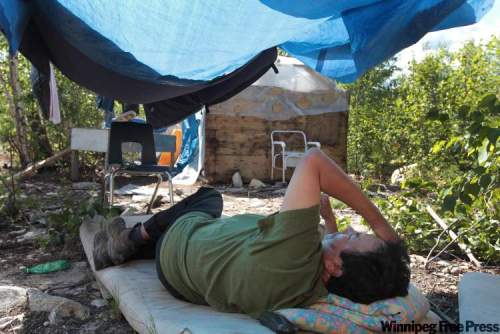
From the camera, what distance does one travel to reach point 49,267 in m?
2.79

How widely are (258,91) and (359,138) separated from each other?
6.73 ft

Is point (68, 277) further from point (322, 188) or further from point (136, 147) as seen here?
point (136, 147)

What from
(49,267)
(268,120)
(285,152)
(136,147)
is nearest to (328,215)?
(49,267)

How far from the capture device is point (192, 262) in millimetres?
1818

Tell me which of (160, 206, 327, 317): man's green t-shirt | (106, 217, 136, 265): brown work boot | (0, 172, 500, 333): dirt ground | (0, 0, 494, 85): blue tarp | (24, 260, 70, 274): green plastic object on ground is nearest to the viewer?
(160, 206, 327, 317): man's green t-shirt

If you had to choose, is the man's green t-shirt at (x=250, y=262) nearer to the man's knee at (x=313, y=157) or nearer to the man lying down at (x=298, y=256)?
the man lying down at (x=298, y=256)

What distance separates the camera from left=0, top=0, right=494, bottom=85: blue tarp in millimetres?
2590

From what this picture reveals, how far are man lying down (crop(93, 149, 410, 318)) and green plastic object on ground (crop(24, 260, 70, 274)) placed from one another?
126cm

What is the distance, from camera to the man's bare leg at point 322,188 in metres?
1.57

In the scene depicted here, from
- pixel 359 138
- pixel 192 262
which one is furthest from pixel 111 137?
pixel 359 138

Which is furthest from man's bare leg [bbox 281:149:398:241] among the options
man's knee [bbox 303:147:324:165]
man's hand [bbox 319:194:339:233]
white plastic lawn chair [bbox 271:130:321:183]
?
white plastic lawn chair [bbox 271:130:321:183]

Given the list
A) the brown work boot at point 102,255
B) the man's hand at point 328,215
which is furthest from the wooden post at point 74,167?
the man's hand at point 328,215

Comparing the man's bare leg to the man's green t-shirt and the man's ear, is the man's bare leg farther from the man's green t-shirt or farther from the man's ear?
the man's ear

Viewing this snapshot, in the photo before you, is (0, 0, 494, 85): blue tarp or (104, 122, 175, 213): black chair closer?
(0, 0, 494, 85): blue tarp
